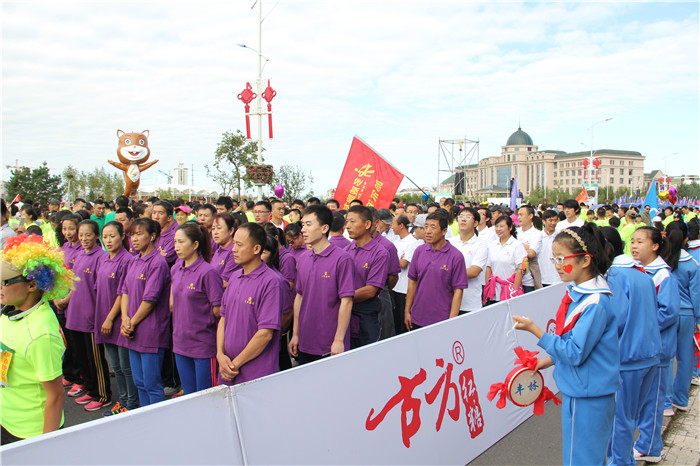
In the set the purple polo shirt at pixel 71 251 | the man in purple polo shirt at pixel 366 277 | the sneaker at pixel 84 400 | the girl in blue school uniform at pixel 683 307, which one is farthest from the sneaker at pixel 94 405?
the girl in blue school uniform at pixel 683 307

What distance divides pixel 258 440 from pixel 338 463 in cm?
55

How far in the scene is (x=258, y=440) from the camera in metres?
2.13

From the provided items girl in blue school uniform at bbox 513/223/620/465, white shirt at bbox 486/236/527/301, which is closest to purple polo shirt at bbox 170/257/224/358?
girl in blue school uniform at bbox 513/223/620/465

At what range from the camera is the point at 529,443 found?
3.78m

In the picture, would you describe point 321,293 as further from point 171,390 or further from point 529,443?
point 171,390

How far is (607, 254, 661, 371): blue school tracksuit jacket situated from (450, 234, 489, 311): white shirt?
5.94 ft

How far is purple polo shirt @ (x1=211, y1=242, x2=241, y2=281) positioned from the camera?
432 centimetres

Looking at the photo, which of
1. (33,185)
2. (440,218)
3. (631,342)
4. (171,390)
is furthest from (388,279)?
(33,185)

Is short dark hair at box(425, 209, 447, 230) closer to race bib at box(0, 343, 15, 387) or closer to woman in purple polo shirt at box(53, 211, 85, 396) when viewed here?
race bib at box(0, 343, 15, 387)

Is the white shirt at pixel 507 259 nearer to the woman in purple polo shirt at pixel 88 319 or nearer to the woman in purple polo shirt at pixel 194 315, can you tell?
the woman in purple polo shirt at pixel 194 315

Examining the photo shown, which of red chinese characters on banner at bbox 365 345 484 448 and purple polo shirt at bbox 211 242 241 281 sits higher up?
purple polo shirt at bbox 211 242 241 281

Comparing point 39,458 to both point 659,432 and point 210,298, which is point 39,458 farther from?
point 659,432

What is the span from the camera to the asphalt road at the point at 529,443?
11.5 ft

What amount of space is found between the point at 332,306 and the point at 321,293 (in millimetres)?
134
